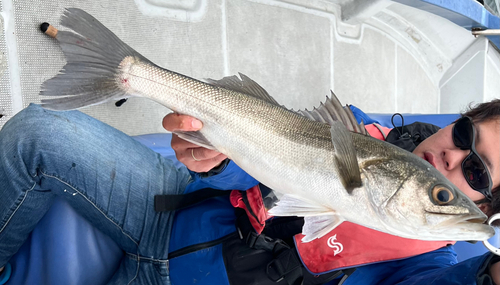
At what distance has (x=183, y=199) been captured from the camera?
6.36 ft

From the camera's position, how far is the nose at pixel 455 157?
1.67 m

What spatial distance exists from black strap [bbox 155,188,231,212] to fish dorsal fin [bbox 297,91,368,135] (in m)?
0.82

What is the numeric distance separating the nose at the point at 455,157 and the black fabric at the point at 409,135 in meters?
0.28

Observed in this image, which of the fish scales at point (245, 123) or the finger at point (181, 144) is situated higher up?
the fish scales at point (245, 123)

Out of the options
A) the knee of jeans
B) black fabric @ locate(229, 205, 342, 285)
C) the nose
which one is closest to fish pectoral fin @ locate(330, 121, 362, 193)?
black fabric @ locate(229, 205, 342, 285)

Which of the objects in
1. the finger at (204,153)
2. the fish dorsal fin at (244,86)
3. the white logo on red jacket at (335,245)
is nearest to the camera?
the fish dorsal fin at (244,86)

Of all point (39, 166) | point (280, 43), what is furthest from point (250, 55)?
point (39, 166)

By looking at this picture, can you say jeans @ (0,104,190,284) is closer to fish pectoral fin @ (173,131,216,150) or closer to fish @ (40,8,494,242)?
fish @ (40,8,494,242)

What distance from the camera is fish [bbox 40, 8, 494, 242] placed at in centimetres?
114

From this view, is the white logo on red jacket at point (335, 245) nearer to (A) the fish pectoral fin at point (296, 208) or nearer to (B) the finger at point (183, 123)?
(A) the fish pectoral fin at point (296, 208)

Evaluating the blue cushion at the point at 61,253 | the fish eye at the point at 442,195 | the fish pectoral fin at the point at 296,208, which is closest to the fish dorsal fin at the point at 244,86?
the fish pectoral fin at the point at 296,208

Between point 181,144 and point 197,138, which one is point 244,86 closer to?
point 197,138

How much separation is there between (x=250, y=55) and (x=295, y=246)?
2202mm

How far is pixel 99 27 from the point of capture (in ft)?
4.23
